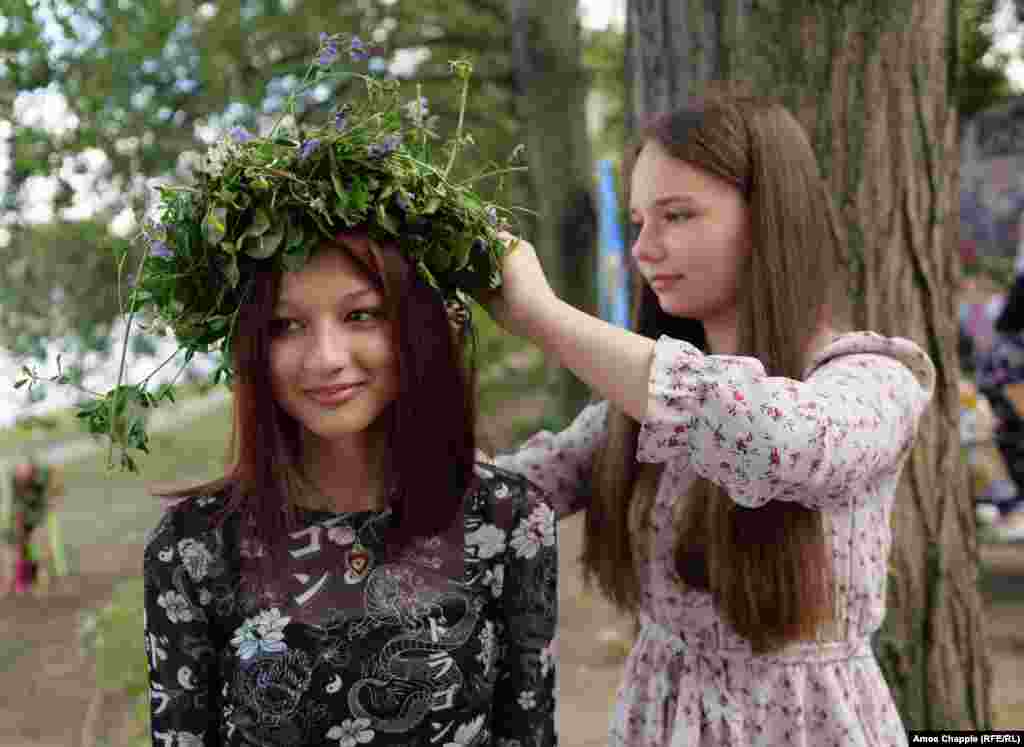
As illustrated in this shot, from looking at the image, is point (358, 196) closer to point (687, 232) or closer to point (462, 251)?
point (462, 251)

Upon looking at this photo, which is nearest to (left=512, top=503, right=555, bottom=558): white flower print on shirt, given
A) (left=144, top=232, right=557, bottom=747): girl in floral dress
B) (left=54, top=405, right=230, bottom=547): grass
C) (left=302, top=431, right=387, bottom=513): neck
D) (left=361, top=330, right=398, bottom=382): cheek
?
(left=144, top=232, right=557, bottom=747): girl in floral dress

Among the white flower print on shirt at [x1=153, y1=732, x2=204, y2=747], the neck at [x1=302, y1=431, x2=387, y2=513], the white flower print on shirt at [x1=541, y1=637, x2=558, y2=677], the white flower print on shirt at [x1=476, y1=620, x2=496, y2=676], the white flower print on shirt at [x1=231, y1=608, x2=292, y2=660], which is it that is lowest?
the white flower print on shirt at [x1=153, y1=732, x2=204, y2=747]

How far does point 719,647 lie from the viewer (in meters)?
2.07

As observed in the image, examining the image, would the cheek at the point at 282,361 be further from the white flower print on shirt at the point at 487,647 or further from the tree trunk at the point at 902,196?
the tree trunk at the point at 902,196

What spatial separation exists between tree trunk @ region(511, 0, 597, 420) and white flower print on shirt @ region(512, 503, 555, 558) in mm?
6791

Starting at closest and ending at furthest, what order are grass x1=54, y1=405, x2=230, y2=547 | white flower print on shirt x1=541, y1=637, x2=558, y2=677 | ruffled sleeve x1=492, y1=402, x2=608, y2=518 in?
1. white flower print on shirt x1=541, y1=637, x2=558, y2=677
2. ruffled sleeve x1=492, y1=402, x2=608, y2=518
3. grass x1=54, y1=405, x2=230, y2=547

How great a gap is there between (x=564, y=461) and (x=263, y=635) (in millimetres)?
780

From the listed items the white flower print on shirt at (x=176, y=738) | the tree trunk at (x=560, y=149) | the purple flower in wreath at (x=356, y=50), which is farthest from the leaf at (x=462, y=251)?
the tree trunk at (x=560, y=149)

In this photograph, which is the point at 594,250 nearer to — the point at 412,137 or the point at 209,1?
the point at 209,1

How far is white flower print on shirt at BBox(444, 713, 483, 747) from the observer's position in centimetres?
188

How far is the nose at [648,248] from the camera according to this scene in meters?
2.08

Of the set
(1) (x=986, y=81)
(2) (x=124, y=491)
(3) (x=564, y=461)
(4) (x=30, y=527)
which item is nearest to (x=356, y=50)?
(3) (x=564, y=461)

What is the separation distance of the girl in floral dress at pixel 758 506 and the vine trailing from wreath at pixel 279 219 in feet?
0.49

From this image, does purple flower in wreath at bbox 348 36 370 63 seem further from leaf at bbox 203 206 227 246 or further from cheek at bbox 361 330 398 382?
cheek at bbox 361 330 398 382
